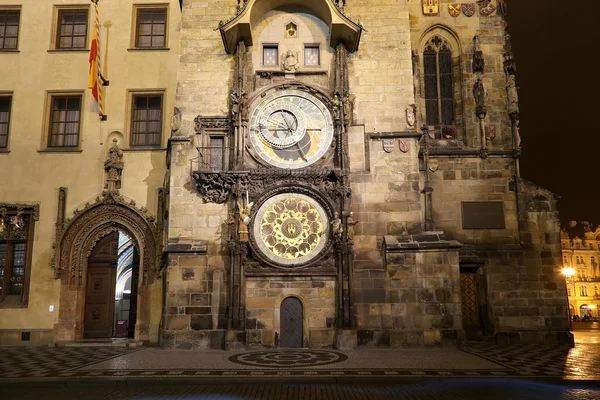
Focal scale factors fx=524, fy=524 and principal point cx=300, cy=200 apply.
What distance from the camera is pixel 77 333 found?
19.6 m

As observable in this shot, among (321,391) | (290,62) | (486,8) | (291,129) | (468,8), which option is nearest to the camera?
(321,391)

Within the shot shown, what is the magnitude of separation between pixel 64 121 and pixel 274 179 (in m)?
10.1

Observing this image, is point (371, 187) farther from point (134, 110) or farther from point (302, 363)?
point (134, 110)

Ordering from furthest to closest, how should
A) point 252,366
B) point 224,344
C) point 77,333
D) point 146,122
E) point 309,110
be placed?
point 146,122, point 77,333, point 309,110, point 224,344, point 252,366

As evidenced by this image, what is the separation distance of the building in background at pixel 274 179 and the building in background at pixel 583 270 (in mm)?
55628

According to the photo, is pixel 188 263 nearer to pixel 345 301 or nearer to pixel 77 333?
pixel 345 301

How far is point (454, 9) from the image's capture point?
2128 centimetres

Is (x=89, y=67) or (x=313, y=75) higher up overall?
(x=89, y=67)

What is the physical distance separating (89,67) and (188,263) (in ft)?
33.0

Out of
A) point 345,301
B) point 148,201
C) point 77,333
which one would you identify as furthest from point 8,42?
point 345,301

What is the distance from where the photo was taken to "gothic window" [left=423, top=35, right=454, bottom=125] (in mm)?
21125

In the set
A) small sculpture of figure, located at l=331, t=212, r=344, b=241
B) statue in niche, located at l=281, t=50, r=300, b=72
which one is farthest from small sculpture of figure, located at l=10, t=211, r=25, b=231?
small sculpture of figure, located at l=331, t=212, r=344, b=241

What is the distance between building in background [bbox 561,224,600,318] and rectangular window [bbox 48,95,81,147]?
212ft


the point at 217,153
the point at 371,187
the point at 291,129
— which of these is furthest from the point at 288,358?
the point at 291,129
